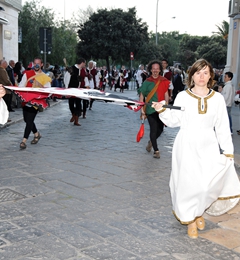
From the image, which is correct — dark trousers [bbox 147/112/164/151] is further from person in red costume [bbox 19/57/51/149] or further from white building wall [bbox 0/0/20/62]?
white building wall [bbox 0/0/20/62]

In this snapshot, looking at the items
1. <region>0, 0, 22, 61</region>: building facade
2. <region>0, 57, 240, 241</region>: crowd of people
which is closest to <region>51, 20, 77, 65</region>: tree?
<region>0, 0, 22, 61</region>: building facade

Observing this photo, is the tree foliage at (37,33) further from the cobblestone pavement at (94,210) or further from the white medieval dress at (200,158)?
the white medieval dress at (200,158)

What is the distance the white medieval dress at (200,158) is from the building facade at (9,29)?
18.5m

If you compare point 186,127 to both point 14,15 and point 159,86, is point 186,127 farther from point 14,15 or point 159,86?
point 14,15

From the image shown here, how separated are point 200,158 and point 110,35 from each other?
3739cm

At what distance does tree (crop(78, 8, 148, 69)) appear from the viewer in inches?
1598

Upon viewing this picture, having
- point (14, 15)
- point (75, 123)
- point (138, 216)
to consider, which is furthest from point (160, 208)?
point (14, 15)

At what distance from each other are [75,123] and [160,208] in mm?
7793

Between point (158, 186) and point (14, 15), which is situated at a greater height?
point (14, 15)

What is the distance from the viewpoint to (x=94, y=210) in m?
5.06

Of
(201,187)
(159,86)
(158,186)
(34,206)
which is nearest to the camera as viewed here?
(201,187)

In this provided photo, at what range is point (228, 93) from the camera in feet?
36.7

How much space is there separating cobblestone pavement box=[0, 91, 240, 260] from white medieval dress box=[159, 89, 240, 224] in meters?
0.37

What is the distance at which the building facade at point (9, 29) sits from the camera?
73.9 feet
